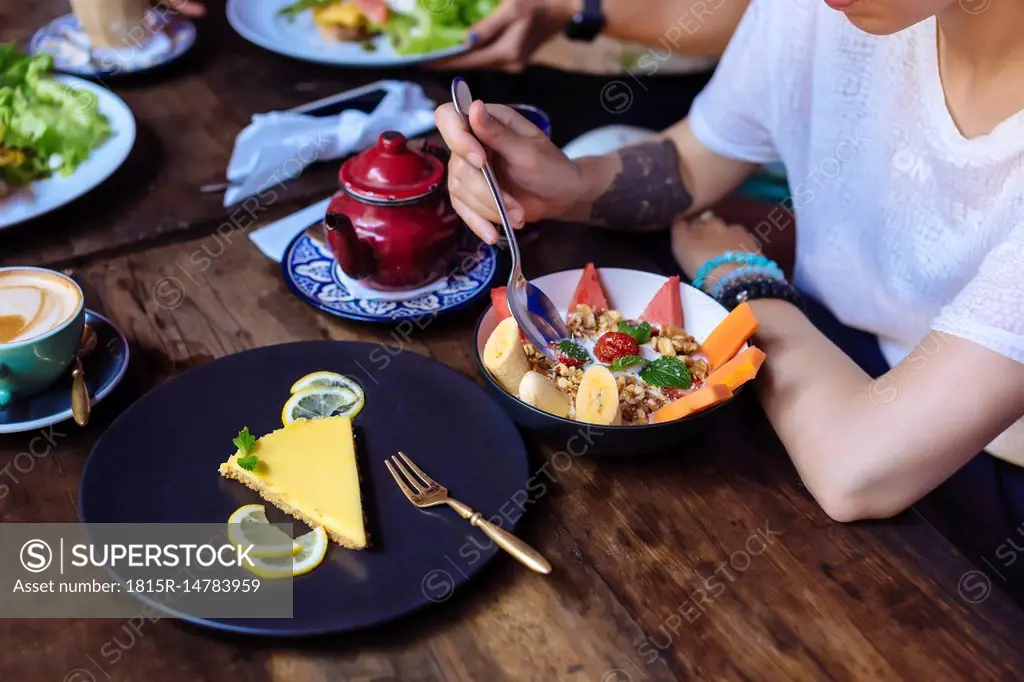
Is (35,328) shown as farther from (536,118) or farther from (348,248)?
(536,118)

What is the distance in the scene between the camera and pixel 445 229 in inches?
46.6

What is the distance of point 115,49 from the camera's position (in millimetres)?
1732

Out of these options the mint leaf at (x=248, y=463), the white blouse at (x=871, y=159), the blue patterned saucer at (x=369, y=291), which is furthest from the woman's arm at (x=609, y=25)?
the mint leaf at (x=248, y=463)

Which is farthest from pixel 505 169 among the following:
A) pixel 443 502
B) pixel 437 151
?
pixel 443 502

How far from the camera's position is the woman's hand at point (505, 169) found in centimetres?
114

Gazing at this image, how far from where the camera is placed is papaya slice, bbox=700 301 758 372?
1017 millimetres

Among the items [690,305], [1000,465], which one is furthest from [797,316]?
[1000,465]

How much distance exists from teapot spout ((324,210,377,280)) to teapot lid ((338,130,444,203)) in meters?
0.04

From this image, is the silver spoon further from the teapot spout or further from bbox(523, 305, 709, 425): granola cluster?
the teapot spout

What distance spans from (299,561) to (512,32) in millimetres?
1305

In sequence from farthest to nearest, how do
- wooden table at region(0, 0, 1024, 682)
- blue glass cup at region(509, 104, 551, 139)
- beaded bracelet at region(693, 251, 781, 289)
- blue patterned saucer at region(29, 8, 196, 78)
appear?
1. blue patterned saucer at region(29, 8, 196, 78)
2. blue glass cup at region(509, 104, 551, 139)
3. beaded bracelet at region(693, 251, 781, 289)
4. wooden table at region(0, 0, 1024, 682)

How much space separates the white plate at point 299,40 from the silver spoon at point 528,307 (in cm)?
68

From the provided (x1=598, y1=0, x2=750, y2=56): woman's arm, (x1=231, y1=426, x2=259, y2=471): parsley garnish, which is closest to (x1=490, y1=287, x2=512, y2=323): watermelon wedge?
(x1=231, y1=426, x2=259, y2=471): parsley garnish

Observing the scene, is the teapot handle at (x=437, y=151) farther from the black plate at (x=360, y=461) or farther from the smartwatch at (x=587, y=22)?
the smartwatch at (x=587, y=22)
